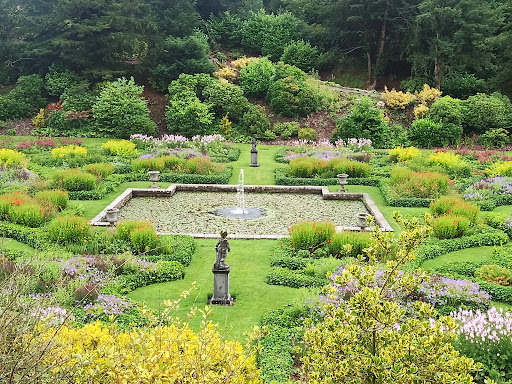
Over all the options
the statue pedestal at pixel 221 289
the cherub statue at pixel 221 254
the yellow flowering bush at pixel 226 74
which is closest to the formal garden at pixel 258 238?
the statue pedestal at pixel 221 289

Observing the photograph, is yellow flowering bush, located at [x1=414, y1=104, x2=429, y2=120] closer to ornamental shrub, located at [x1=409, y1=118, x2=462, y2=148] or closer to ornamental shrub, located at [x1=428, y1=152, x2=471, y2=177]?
ornamental shrub, located at [x1=409, y1=118, x2=462, y2=148]

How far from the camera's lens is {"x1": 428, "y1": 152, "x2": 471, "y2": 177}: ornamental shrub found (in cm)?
1786

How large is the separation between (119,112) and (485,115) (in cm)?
1773

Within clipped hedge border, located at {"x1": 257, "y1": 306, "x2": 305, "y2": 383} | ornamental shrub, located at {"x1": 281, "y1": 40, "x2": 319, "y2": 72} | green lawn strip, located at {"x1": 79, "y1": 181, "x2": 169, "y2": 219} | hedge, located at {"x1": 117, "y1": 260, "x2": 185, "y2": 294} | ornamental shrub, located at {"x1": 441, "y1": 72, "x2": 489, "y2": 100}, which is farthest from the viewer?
ornamental shrub, located at {"x1": 281, "y1": 40, "x2": 319, "y2": 72}

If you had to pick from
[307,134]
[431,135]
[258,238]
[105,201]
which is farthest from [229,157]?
[258,238]

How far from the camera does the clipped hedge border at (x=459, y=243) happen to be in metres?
10.6

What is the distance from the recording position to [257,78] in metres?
30.4

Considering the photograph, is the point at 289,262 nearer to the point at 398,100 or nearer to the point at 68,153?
the point at 68,153

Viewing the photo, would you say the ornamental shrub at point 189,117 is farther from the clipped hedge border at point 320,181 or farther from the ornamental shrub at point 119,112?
the clipped hedge border at point 320,181

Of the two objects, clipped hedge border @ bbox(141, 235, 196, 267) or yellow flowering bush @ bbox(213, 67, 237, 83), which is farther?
yellow flowering bush @ bbox(213, 67, 237, 83)

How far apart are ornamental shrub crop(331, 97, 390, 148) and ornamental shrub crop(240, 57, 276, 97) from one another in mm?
7145

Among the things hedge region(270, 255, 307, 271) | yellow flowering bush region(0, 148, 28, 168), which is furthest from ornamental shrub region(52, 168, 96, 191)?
hedge region(270, 255, 307, 271)

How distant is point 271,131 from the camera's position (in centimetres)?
2725

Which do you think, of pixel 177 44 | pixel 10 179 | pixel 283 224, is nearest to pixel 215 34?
pixel 177 44
